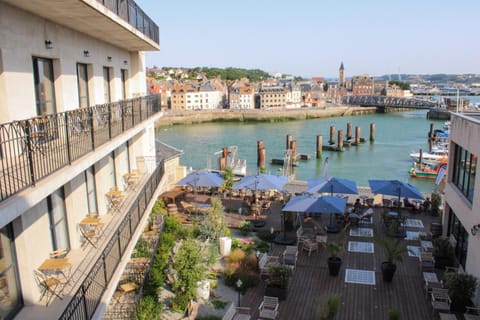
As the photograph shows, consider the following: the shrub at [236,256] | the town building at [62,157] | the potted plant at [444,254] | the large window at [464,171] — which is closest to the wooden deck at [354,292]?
the potted plant at [444,254]

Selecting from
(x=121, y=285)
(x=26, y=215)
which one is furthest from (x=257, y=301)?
(x=26, y=215)

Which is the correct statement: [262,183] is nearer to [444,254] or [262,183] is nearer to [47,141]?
[444,254]

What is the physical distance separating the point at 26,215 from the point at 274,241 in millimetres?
11995

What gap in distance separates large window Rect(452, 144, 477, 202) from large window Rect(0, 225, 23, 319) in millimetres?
12501

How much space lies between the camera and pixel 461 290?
37.1ft

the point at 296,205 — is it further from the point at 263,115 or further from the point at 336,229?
the point at 263,115

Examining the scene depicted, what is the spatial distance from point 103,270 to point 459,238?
1213 centimetres

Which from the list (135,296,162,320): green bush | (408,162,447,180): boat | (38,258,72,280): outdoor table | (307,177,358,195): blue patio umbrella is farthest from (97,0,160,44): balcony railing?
(408,162,447,180): boat

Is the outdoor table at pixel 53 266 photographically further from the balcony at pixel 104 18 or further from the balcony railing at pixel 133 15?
the balcony railing at pixel 133 15

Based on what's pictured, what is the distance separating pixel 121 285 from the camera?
12.0 m

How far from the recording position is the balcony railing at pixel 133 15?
9016mm

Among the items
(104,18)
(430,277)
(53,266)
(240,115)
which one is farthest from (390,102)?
(53,266)

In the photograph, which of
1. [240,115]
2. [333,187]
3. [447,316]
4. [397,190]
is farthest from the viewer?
[240,115]

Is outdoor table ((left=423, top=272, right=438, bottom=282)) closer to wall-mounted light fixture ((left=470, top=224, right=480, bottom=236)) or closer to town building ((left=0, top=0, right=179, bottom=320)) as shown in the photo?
wall-mounted light fixture ((left=470, top=224, right=480, bottom=236))
